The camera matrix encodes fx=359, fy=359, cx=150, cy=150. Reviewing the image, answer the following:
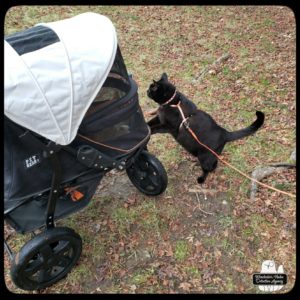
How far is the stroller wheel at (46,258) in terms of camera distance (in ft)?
10.2

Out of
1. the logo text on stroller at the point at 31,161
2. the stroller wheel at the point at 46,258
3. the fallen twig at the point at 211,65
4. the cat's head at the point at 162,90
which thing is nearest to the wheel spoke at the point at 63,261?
the stroller wheel at the point at 46,258

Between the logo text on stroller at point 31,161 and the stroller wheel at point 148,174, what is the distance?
4.33 feet

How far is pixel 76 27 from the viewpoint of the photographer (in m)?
3.03

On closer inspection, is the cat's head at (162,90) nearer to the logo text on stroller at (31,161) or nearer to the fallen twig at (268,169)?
the fallen twig at (268,169)

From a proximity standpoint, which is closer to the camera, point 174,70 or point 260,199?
point 260,199

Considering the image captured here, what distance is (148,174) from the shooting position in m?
4.16

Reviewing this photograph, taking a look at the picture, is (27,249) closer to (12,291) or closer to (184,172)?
(12,291)

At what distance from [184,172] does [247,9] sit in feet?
19.0

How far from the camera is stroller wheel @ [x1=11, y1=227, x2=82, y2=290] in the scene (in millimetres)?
3102

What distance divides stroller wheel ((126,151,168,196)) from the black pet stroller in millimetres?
410

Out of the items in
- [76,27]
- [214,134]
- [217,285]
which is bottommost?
[217,285]

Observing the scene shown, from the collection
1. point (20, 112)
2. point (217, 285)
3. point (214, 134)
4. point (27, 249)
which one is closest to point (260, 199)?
point (214, 134)

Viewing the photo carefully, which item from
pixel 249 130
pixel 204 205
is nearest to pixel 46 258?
pixel 204 205

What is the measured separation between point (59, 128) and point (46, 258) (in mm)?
1289
